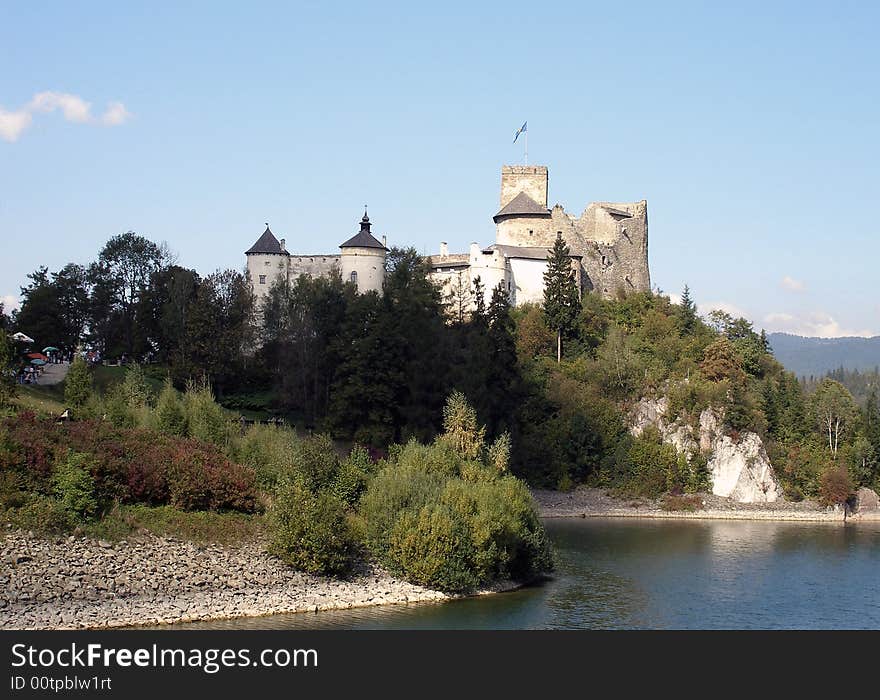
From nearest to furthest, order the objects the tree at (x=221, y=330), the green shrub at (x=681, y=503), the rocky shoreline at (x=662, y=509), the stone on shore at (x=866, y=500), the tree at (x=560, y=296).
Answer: the tree at (x=221, y=330), the rocky shoreline at (x=662, y=509), the green shrub at (x=681, y=503), the stone on shore at (x=866, y=500), the tree at (x=560, y=296)

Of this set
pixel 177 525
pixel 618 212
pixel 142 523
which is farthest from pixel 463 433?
pixel 618 212

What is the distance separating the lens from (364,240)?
63.4 m

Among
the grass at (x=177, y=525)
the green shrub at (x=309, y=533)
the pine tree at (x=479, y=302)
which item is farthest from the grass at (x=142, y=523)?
the pine tree at (x=479, y=302)

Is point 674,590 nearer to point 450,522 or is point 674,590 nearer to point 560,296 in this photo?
point 450,522

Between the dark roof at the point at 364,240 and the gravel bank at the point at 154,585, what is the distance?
3340cm

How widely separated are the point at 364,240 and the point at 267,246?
18.7 feet

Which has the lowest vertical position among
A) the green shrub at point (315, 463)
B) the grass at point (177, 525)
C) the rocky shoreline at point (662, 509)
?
the rocky shoreline at point (662, 509)

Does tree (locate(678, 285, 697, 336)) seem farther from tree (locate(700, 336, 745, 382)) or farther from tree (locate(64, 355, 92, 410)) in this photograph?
tree (locate(64, 355, 92, 410))

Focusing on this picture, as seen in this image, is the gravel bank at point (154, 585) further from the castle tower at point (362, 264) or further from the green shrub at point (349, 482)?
the castle tower at point (362, 264)

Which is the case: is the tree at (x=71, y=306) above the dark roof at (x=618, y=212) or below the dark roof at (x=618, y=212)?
below

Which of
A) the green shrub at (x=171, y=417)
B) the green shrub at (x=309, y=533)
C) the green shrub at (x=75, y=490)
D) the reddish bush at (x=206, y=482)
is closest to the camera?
the green shrub at (x=75, y=490)

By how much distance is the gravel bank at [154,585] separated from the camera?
87.0ft
